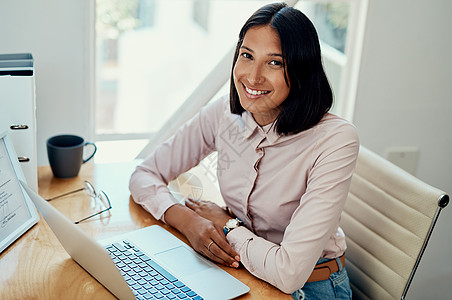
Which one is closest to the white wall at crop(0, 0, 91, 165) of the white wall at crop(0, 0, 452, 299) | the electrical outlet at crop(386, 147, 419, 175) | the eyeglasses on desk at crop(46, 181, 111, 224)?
the white wall at crop(0, 0, 452, 299)

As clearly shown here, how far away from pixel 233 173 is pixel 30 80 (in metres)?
0.55

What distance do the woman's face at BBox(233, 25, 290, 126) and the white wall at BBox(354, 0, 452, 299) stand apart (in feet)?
2.97

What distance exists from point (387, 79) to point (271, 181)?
1018 millimetres

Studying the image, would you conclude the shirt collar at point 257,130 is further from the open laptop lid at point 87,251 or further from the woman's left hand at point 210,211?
the open laptop lid at point 87,251

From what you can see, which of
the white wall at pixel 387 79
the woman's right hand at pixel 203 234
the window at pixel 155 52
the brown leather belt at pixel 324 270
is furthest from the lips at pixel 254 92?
the window at pixel 155 52

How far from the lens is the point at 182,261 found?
1097mm

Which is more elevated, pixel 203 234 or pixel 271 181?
pixel 271 181

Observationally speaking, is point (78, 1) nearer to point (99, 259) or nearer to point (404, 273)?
point (99, 259)

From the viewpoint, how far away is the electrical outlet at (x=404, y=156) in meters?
2.13

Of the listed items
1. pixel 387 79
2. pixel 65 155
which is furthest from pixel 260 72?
pixel 387 79

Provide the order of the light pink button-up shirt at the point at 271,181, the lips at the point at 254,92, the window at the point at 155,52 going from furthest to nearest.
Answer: the window at the point at 155,52
the lips at the point at 254,92
the light pink button-up shirt at the point at 271,181

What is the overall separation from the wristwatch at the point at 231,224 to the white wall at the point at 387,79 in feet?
2.36

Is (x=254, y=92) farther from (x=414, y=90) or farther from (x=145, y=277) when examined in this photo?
(x=414, y=90)

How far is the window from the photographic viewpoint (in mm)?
2818
